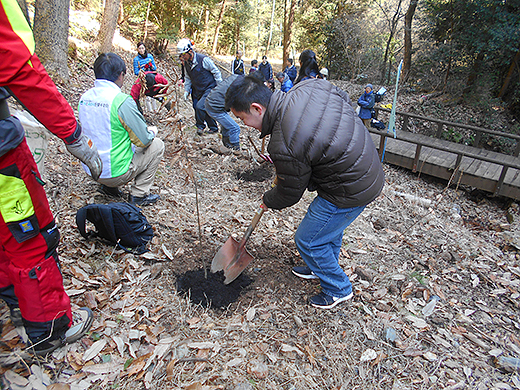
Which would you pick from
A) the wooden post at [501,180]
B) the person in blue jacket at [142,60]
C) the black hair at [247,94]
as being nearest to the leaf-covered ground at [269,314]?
the black hair at [247,94]

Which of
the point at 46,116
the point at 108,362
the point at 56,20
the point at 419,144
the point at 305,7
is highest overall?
the point at 305,7

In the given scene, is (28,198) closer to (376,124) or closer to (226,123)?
(226,123)

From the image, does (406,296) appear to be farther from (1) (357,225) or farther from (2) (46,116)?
(2) (46,116)

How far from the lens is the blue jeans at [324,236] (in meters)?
2.49

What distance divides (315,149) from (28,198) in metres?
1.79

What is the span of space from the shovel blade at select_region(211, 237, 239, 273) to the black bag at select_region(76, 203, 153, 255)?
2.59ft

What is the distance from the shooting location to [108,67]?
3.30 m

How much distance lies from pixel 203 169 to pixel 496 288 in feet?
14.7

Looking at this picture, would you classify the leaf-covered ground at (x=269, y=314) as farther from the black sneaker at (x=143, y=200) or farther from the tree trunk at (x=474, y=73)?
the tree trunk at (x=474, y=73)

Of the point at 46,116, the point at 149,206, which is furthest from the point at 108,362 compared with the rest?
the point at 149,206

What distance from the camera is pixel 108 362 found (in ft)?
7.28

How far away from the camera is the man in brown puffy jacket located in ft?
7.02

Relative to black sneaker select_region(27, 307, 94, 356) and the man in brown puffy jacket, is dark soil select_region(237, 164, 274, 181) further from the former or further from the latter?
black sneaker select_region(27, 307, 94, 356)

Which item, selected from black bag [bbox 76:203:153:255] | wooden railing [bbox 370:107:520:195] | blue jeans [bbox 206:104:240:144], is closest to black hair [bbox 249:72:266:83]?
blue jeans [bbox 206:104:240:144]
